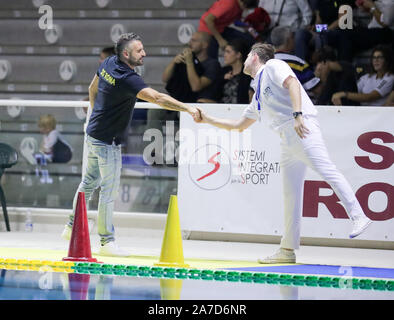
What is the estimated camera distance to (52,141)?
33.7ft

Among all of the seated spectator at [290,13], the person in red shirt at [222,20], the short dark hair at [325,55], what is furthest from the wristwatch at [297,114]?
the person in red shirt at [222,20]

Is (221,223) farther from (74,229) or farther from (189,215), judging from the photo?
(74,229)

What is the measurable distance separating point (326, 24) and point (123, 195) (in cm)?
359

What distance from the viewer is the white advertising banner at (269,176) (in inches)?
359

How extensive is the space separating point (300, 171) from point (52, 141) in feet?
13.4

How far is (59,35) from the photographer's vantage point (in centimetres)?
1412

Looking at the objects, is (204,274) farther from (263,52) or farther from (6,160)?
(6,160)

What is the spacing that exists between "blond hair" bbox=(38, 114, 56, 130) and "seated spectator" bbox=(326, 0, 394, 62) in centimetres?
373

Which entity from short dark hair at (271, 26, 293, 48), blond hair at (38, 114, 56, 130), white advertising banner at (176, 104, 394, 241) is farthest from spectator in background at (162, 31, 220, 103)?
blond hair at (38, 114, 56, 130)

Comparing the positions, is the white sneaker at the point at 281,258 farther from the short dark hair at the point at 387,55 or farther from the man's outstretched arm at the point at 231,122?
the short dark hair at the point at 387,55

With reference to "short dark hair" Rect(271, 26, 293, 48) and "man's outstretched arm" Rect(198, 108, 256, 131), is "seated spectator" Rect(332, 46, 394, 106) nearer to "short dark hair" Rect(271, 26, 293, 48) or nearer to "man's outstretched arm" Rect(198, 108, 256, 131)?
"short dark hair" Rect(271, 26, 293, 48)


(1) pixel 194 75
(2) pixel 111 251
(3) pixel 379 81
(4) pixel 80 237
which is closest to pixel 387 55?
(3) pixel 379 81

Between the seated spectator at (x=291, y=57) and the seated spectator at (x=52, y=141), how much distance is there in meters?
2.91
